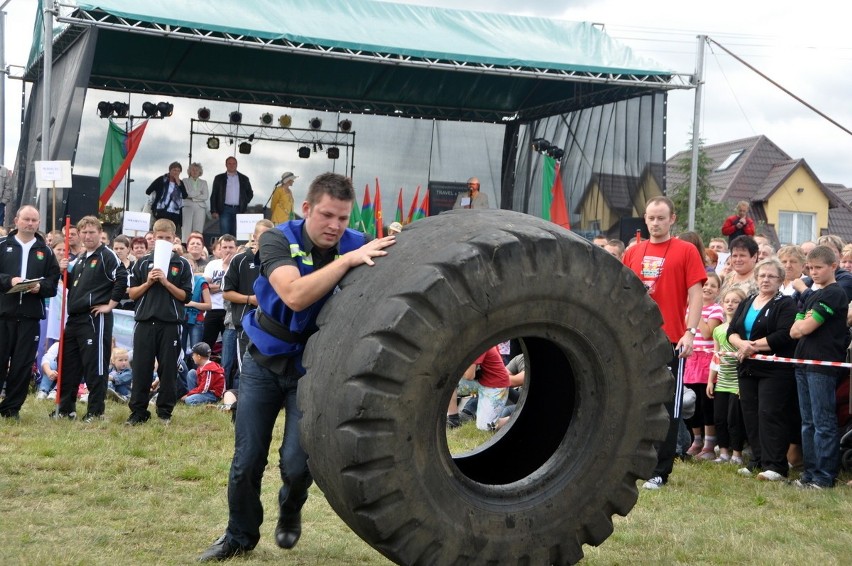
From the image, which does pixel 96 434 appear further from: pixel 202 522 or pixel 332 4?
pixel 332 4

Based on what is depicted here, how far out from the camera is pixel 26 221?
9.73 m

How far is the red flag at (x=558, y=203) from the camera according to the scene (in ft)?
65.1

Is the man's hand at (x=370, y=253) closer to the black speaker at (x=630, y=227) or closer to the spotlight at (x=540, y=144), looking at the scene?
the black speaker at (x=630, y=227)

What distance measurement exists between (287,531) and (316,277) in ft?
5.86

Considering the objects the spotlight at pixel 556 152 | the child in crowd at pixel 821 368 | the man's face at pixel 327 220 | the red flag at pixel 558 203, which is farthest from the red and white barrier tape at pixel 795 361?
the spotlight at pixel 556 152

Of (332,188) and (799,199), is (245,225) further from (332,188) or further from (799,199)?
(799,199)

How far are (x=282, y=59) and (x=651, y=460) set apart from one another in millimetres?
17212

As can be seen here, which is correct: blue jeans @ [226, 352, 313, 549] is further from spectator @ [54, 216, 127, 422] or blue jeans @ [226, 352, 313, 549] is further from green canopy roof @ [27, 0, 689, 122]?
green canopy roof @ [27, 0, 689, 122]

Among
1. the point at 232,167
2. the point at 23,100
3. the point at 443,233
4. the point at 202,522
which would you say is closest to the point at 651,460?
the point at 443,233

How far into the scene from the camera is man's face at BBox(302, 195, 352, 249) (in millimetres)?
4438

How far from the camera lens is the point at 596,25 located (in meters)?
19.7

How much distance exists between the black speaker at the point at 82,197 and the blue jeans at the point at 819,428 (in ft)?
40.6

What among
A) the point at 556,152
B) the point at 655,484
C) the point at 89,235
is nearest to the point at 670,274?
the point at 655,484

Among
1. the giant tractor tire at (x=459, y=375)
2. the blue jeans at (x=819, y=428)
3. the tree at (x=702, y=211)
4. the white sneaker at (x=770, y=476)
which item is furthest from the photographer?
the tree at (x=702, y=211)
